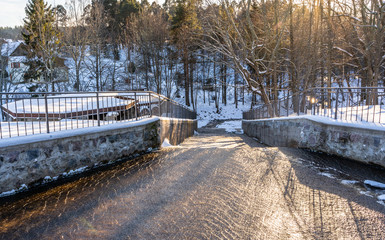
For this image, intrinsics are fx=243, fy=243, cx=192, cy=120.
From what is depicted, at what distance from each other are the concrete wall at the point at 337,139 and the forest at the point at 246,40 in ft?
13.9

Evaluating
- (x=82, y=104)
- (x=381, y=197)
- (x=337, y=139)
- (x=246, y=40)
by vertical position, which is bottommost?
(x=381, y=197)

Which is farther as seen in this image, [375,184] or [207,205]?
[375,184]

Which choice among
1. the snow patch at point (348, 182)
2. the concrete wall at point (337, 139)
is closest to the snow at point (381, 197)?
the snow patch at point (348, 182)

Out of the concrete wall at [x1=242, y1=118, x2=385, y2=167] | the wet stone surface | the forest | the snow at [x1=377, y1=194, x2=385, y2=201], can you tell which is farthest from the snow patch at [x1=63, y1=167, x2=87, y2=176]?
the forest

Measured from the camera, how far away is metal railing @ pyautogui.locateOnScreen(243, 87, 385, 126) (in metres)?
7.30

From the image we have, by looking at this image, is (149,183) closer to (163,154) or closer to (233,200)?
(233,200)

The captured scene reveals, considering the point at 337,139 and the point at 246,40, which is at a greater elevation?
the point at 246,40

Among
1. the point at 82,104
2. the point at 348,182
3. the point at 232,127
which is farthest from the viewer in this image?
the point at 232,127

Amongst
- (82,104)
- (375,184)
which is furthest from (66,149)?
(375,184)

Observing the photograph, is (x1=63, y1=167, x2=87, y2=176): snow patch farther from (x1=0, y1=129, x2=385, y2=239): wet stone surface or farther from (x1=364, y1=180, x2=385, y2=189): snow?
(x1=364, y1=180, x2=385, y2=189): snow

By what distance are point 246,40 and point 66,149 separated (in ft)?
42.3

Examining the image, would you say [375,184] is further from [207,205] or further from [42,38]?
[42,38]

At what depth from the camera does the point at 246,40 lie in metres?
15.2

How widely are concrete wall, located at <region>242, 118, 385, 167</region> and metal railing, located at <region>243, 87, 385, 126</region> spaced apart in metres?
0.57
